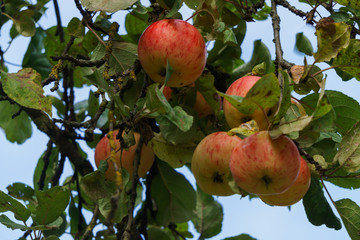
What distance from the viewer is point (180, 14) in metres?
1.13

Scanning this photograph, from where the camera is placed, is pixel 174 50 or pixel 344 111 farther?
pixel 344 111

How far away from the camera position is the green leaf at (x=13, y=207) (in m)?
1.10

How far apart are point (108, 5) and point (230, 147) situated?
0.40m

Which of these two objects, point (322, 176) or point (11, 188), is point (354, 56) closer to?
point (322, 176)

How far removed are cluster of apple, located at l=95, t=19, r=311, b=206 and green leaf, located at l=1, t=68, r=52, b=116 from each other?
0.66ft

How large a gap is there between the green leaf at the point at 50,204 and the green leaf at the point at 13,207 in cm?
4

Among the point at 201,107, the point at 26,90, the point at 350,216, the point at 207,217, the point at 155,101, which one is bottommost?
the point at 207,217

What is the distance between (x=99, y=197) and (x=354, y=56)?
60 cm

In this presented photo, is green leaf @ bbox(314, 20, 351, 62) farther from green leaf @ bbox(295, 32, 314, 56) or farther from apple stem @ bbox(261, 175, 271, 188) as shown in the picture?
green leaf @ bbox(295, 32, 314, 56)

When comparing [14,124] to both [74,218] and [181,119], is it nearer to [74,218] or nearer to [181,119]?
[74,218]

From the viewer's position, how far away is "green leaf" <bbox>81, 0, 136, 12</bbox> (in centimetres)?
102

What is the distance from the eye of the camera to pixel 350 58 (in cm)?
101

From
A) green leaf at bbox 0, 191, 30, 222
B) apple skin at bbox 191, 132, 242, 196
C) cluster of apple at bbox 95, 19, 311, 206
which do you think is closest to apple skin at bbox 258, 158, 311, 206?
cluster of apple at bbox 95, 19, 311, 206

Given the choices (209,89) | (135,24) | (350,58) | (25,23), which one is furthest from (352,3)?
(25,23)
